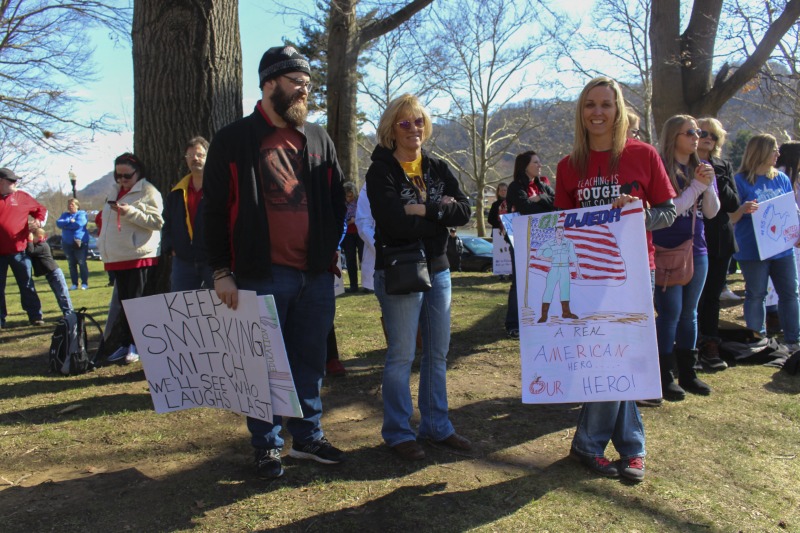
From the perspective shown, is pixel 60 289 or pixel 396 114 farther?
pixel 60 289

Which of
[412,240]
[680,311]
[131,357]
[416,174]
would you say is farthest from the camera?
[131,357]

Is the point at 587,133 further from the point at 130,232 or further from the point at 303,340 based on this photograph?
the point at 130,232

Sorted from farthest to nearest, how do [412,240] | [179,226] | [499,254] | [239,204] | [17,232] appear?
[499,254]
[17,232]
[179,226]
[412,240]
[239,204]

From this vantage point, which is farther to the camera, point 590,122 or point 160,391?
point 160,391

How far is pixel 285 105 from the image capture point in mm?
3225

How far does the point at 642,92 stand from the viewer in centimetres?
3712

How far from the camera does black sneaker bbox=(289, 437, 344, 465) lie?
11.3 ft

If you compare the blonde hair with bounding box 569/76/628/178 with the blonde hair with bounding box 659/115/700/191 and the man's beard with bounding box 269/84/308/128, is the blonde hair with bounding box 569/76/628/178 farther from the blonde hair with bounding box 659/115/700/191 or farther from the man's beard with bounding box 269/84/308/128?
the man's beard with bounding box 269/84/308/128

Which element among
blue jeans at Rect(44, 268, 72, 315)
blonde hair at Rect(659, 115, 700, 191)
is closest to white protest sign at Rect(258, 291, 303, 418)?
blonde hair at Rect(659, 115, 700, 191)

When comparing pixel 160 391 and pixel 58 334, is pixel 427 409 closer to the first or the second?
A: pixel 160 391

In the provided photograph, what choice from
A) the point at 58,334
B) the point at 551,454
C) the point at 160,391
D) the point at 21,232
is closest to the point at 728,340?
the point at 551,454

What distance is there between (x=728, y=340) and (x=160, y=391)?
5.23 m

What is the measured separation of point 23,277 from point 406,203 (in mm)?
7069

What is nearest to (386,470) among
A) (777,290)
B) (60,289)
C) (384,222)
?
(384,222)
